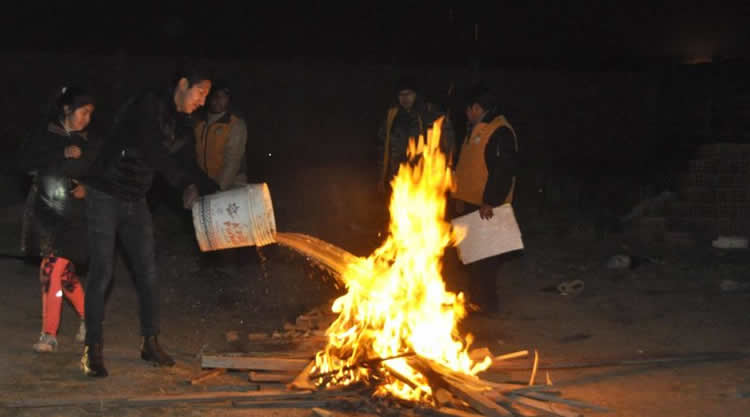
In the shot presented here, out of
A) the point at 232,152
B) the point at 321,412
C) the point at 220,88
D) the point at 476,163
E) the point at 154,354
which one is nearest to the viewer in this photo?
the point at 321,412

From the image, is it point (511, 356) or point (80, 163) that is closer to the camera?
point (80, 163)

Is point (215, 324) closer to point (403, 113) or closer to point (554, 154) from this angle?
point (403, 113)

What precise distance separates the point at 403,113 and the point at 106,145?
3.68 m

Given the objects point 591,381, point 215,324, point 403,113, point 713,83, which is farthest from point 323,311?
point 713,83

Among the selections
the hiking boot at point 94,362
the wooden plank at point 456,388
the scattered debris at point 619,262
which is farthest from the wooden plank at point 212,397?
the scattered debris at point 619,262

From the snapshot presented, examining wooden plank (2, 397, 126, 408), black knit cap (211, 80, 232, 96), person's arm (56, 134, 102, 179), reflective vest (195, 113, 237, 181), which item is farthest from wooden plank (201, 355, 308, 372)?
black knit cap (211, 80, 232, 96)

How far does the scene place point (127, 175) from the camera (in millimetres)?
6289

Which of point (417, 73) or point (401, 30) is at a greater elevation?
point (401, 30)

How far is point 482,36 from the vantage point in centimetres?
1483

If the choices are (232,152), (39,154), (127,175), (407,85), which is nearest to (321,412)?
(127,175)

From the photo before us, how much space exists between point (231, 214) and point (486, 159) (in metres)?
2.52

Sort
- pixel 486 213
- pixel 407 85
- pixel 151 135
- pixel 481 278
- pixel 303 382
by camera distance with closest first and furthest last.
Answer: pixel 303 382
pixel 151 135
pixel 486 213
pixel 481 278
pixel 407 85

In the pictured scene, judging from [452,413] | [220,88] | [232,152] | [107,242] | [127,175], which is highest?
[220,88]

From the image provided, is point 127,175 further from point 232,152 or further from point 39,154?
point 232,152
